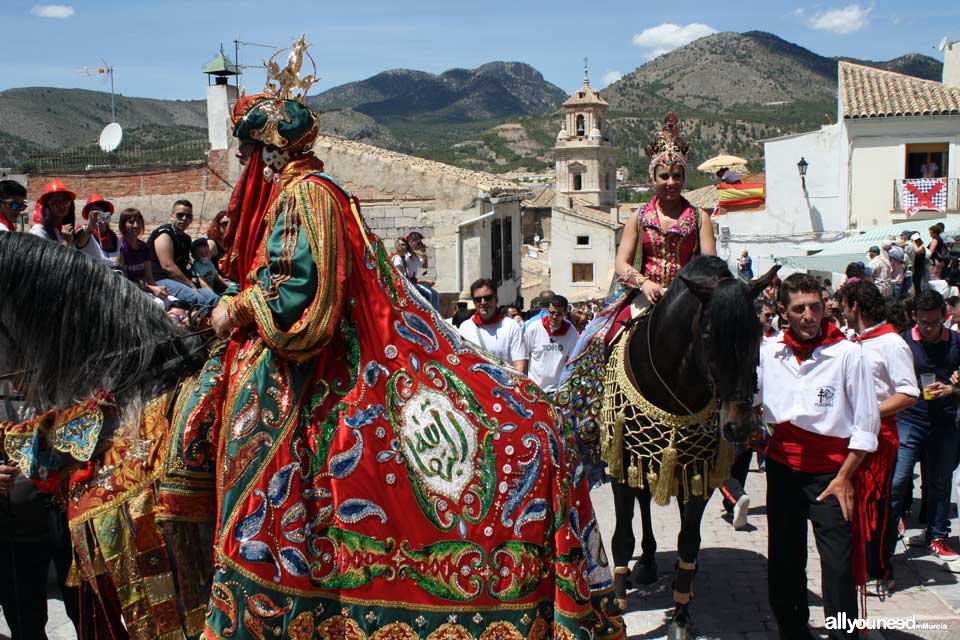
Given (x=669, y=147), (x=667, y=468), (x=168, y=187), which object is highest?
(x=168, y=187)

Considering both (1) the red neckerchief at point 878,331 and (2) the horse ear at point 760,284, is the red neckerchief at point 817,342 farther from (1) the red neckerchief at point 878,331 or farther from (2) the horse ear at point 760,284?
(1) the red neckerchief at point 878,331

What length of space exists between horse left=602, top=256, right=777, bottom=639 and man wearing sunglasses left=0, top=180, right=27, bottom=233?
4206 mm

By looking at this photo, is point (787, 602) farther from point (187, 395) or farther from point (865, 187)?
point (865, 187)

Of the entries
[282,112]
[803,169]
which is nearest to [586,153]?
[803,169]

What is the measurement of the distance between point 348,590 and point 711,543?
14.8ft

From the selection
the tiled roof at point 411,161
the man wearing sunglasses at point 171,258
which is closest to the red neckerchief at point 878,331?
the man wearing sunglasses at point 171,258

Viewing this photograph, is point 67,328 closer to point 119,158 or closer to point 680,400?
point 680,400

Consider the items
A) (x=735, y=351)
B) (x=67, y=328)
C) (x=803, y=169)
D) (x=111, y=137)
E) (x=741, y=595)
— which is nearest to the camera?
(x=67, y=328)

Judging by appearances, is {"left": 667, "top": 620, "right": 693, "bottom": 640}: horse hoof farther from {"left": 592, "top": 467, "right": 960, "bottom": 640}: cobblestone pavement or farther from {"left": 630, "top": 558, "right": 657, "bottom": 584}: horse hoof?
{"left": 630, "top": 558, "right": 657, "bottom": 584}: horse hoof

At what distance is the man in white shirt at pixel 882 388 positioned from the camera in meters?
5.40

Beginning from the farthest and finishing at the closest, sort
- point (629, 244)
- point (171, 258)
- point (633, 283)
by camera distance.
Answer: point (171, 258)
point (629, 244)
point (633, 283)

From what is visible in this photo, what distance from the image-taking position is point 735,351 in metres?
4.18

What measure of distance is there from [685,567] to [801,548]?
0.73 metres

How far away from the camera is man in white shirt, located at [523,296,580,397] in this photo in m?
8.33
